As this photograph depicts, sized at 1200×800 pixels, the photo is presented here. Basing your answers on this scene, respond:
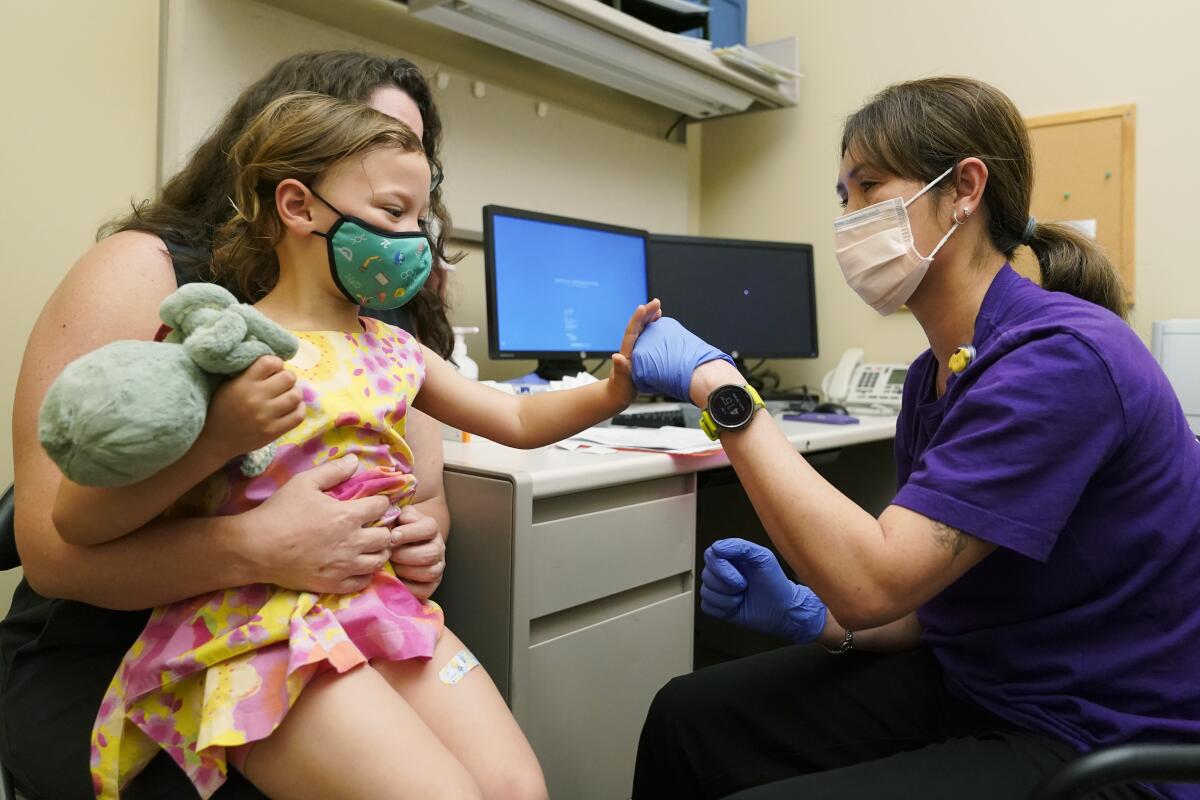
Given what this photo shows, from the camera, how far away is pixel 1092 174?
2273 mm

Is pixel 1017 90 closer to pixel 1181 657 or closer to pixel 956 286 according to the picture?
pixel 956 286

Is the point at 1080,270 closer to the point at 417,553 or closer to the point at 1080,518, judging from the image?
the point at 1080,518

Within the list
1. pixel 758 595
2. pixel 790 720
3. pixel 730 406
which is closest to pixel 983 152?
pixel 730 406

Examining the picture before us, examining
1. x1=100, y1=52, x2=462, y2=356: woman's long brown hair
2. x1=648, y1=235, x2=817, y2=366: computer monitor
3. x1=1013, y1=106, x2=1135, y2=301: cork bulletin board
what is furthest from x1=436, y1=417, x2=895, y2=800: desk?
x1=1013, y1=106, x2=1135, y2=301: cork bulletin board

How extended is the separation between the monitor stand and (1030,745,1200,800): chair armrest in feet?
5.19

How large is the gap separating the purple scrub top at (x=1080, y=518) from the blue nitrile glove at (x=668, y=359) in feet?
0.99

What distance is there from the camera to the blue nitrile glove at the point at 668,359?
1.08m

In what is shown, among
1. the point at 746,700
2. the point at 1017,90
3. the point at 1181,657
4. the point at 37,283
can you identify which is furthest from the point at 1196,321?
the point at 37,283

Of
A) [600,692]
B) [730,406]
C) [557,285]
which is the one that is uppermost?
[557,285]

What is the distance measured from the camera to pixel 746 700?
3.64ft

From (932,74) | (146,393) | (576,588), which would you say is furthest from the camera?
(932,74)

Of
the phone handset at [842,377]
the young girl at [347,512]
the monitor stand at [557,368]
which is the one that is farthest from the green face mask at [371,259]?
the phone handset at [842,377]

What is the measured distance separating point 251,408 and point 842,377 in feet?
6.95

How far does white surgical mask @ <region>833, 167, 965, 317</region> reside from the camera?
1.11 meters
